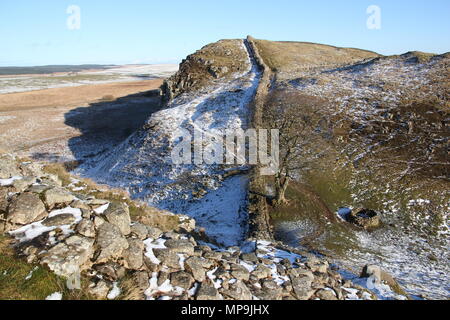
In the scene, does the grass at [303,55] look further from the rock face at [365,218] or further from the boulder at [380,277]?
the boulder at [380,277]

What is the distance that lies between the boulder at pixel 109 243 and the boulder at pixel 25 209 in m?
2.05

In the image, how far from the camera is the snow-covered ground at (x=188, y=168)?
23.0m

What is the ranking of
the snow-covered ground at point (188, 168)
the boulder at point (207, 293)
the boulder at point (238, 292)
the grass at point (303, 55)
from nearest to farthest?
1. the boulder at point (207, 293)
2. the boulder at point (238, 292)
3. the snow-covered ground at point (188, 168)
4. the grass at point (303, 55)

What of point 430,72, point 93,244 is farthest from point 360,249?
point 430,72

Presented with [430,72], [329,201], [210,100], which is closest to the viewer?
[329,201]

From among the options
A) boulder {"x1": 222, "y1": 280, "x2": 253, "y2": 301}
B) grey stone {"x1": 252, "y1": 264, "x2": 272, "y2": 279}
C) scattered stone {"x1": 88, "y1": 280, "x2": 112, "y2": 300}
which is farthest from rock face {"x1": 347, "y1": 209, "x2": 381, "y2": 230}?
scattered stone {"x1": 88, "y1": 280, "x2": 112, "y2": 300}

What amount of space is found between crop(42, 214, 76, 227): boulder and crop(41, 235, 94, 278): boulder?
0.95 meters

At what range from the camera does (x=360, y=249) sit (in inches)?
736

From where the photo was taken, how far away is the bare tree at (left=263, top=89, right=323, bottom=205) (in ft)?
95.7

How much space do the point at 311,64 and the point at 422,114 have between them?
37.9 m

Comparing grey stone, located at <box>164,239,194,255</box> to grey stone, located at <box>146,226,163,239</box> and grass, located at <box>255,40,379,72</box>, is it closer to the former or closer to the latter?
grey stone, located at <box>146,226,163,239</box>

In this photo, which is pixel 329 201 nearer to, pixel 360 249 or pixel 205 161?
pixel 360 249

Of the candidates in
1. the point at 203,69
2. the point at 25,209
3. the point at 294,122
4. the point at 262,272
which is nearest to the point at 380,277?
the point at 262,272

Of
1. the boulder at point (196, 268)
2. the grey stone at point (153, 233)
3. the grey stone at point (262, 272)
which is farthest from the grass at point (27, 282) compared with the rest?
the grey stone at point (262, 272)
